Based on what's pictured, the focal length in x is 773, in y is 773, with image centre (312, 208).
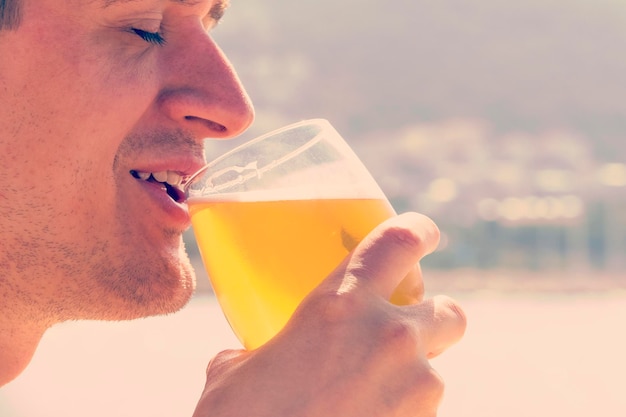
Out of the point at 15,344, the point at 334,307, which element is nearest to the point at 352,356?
the point at 334,307

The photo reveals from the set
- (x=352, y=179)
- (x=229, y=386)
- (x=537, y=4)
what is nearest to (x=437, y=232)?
→ (x=352, y=179)

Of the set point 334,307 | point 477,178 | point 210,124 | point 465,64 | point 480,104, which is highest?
point 465,64

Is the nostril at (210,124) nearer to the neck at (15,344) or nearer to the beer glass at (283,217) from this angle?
the beer glass at (283,217)

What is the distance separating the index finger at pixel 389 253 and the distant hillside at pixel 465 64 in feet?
114

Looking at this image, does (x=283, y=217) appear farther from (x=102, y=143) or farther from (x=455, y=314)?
(x=102, y=143)

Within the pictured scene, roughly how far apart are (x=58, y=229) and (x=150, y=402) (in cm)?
864

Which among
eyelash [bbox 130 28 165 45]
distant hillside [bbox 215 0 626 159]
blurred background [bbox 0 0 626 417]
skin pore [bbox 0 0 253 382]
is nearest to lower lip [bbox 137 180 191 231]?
skin pore [bbox 0 0 253 382]

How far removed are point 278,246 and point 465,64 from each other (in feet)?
137

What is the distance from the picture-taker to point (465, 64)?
4112 cm

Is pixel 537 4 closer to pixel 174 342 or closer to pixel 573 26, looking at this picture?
pixel 573 26

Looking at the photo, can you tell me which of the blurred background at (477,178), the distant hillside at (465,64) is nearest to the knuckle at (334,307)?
the blurred background at (477,178)

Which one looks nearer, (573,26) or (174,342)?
(174,342)

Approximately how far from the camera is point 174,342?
1450 centimetres

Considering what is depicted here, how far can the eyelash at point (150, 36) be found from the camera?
1169 mm
